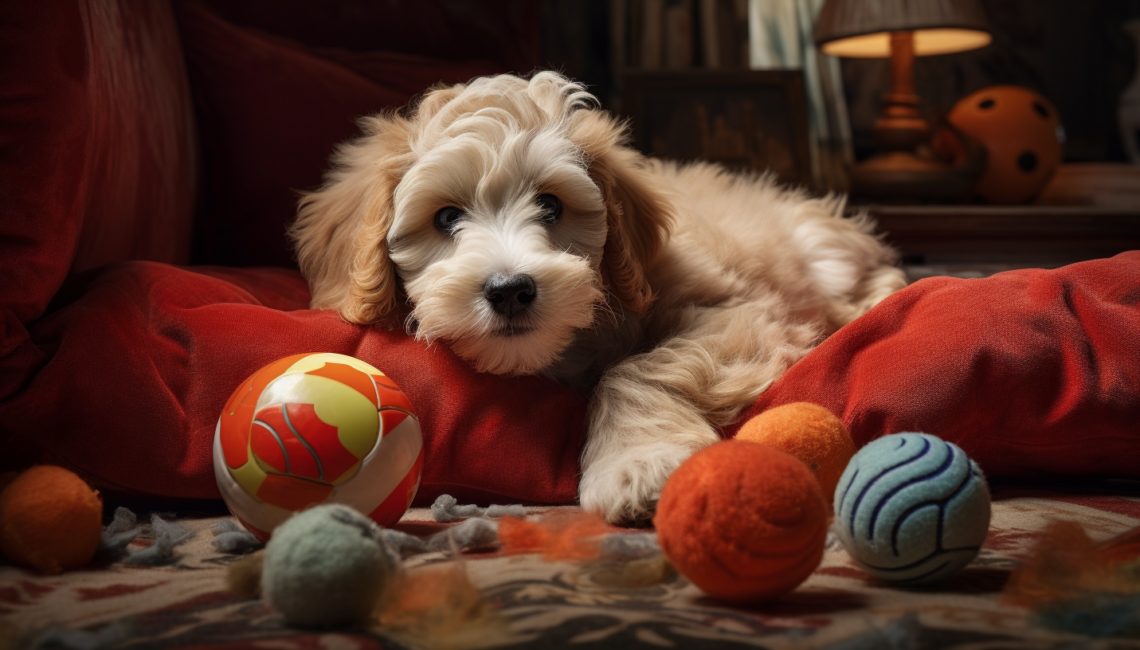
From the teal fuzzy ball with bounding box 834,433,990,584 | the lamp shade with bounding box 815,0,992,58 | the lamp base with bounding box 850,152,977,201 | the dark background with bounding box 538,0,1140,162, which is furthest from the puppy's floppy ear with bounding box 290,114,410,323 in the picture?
the dark background with bounding box 538,0,1140,162

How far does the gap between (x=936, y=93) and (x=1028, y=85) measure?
0.51 m

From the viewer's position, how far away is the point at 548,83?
1.91 metres

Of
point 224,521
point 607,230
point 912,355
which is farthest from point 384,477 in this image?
point 912,355

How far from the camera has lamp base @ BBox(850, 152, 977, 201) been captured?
3785 millimetres

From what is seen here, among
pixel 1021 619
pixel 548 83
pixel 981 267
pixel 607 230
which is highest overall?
pixel 548 83

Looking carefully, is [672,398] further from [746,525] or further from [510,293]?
[746,525]

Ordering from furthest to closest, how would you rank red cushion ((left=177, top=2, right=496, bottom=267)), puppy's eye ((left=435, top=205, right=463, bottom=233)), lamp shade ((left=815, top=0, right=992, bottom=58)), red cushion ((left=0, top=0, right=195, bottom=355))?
lamp shade ((left=815, top=0, right=992, bottom=58))
red cushion ((left=177, top=2, right=496, bottom=267))
puppy's eye ((left=435, top=205, right=463, bottom=233))
red cushion ((left=0, top=0, right=195, bottom=355))

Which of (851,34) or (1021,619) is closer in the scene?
(1021,619)

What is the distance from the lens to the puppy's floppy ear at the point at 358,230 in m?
1.73

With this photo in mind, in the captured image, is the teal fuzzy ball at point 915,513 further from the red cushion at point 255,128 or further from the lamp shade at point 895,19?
the lamp shade at point 895,19

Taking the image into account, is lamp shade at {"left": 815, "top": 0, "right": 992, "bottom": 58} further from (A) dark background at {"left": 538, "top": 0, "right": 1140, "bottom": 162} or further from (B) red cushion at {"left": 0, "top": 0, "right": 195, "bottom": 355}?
(B) red cushion at {"left": 0, "top": 0, "right": 195, "bottom": 355}

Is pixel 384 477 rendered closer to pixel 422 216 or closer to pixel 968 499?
pixel 422 216

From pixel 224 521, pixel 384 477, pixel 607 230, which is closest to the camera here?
pixel 384 477

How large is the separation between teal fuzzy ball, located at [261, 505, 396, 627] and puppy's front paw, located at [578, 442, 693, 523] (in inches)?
19.7
